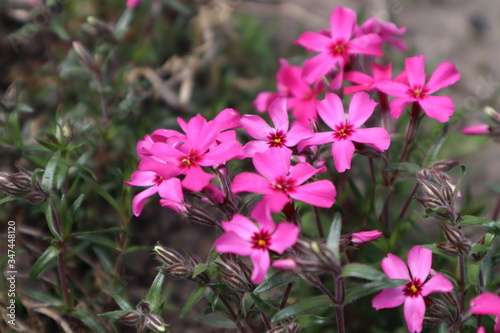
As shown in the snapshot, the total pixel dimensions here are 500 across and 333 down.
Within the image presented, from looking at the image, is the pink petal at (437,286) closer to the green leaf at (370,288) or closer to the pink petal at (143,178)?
the green leaf at (370,288)

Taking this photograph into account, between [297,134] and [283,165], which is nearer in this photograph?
[283,165]

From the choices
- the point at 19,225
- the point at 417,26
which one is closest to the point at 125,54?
the point at 19,225

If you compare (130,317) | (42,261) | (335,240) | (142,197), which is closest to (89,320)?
(42,261)

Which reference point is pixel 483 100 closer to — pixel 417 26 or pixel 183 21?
pixel 417 26

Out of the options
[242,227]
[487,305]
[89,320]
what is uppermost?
[242,227]

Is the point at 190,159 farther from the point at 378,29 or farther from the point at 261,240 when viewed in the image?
the point at 378,29

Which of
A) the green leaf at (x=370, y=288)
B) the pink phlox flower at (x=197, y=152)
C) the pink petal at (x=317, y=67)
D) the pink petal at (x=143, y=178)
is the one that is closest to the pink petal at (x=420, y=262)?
the green leaf at (x=370, y=288)

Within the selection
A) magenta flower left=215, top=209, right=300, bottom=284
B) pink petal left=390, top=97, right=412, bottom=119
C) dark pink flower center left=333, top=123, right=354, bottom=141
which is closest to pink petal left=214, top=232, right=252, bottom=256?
magenta flower left=215, top=209, right=300, bottom=284

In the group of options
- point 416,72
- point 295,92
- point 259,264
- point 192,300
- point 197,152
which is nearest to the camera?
point 259,264
